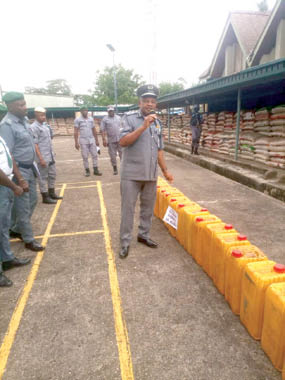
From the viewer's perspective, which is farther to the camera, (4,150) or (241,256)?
(4,150)

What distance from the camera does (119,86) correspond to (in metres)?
44.2

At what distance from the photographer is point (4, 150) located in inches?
116

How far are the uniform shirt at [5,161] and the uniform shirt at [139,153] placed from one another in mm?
1319

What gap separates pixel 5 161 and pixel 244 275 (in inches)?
106

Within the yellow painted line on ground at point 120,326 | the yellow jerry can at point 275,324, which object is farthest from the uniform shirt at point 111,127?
the yellow jerry can at point 275,324

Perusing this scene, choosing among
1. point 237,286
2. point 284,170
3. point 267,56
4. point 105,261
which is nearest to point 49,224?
point 105,261

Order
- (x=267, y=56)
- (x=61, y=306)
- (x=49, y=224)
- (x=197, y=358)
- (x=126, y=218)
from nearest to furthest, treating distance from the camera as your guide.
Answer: (x=197, y=358) → (x=61, y=306) → (x=126, y=218) → (x=49, y=224) → (x=267, y=56)

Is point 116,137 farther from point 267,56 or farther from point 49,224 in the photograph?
point 267,56

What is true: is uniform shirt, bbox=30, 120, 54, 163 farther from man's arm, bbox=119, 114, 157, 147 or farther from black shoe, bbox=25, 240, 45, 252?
man's arm, bbox=119, 114, 157, 147

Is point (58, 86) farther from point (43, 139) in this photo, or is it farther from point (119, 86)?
point (43, 139)

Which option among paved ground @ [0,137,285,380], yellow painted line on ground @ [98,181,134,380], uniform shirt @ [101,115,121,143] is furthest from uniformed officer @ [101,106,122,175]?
yellow painted line on ground @ [98,181,134,380]

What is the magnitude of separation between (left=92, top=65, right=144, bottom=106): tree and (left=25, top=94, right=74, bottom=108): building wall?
19.9 feet

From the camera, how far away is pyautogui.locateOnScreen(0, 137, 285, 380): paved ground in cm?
207

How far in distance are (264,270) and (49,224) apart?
3903 millimetres
